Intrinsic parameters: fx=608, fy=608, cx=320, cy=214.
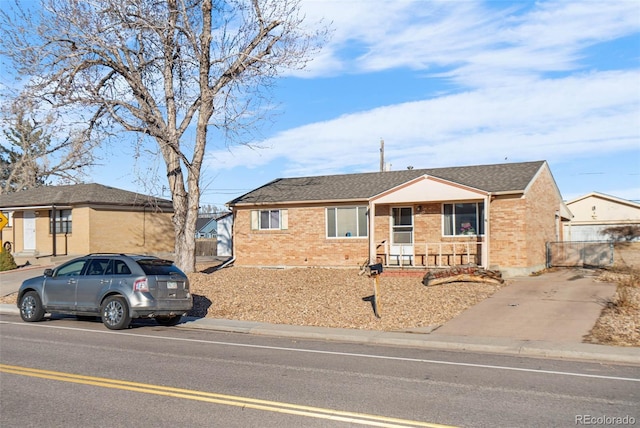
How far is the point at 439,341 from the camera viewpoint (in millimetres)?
11922

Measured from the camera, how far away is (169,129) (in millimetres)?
21719

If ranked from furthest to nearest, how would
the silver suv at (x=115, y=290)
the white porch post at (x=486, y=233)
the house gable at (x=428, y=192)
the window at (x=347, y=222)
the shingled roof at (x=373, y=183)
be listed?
the window at (x=347, y=222) → the shingled roof at (x=373, y=183) → the house gable at (x=428, y=192) → the white porch post at (x=486, y=233) → the silver suv at (x=115, y=290)

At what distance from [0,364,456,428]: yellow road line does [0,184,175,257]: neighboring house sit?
25.5m

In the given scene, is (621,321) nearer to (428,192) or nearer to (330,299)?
(330,299)

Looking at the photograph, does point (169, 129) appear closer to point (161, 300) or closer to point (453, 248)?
point (161, 300)

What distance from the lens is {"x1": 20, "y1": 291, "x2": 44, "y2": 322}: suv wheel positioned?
14994mm

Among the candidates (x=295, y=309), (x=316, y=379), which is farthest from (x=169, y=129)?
(x=316, y=379)

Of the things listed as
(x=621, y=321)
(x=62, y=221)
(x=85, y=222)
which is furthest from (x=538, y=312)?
(x=62, y=221)

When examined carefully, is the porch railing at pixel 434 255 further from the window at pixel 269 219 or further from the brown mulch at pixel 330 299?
the window at pixel 269 219

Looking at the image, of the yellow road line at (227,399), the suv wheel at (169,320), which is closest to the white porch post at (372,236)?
the suv wheel at (169,320)

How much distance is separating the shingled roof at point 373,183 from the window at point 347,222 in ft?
2.08

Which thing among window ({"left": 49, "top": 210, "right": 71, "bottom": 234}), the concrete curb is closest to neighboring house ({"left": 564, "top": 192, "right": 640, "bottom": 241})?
window ({"left": 49, "top": 210, "right": 71, "bottom": 234})

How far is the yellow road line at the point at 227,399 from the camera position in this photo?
253 inches

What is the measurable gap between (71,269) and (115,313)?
2.02 meters
